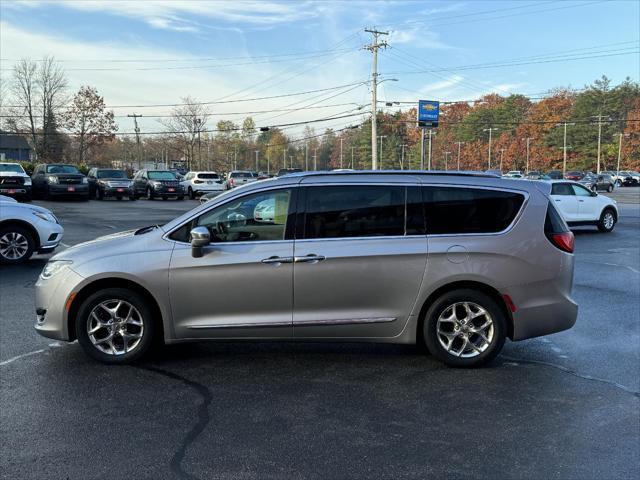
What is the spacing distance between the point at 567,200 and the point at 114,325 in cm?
1599

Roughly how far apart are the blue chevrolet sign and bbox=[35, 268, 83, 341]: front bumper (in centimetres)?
5331

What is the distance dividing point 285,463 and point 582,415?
2.24 meters

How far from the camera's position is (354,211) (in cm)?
503

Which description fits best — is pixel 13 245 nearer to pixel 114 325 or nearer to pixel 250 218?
pixel 114 325

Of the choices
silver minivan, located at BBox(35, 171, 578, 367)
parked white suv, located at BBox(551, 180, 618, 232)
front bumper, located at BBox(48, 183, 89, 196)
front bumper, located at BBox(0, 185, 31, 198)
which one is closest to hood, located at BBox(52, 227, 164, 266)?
silver minivan, located at BBox(35, 171, 578, 367)

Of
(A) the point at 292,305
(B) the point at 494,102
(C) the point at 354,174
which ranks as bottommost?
(A) the point at 292,305

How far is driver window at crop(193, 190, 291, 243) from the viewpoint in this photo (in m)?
4.98

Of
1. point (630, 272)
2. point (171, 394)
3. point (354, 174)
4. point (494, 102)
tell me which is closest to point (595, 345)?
point (354, 174)

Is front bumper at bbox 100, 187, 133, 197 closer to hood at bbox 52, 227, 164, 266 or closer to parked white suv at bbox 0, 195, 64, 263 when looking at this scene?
parked white suv at bbox 0, 195, 64, 263

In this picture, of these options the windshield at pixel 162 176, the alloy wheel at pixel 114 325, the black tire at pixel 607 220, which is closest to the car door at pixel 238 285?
the alloy wheel at pixel 114 325

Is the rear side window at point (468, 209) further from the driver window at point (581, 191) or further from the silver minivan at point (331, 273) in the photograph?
the driver window at point (581, 191)

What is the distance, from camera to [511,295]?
500 centimetres

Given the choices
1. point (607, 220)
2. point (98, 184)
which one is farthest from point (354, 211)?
point (98, 184)

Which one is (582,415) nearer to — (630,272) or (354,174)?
(354,174)
